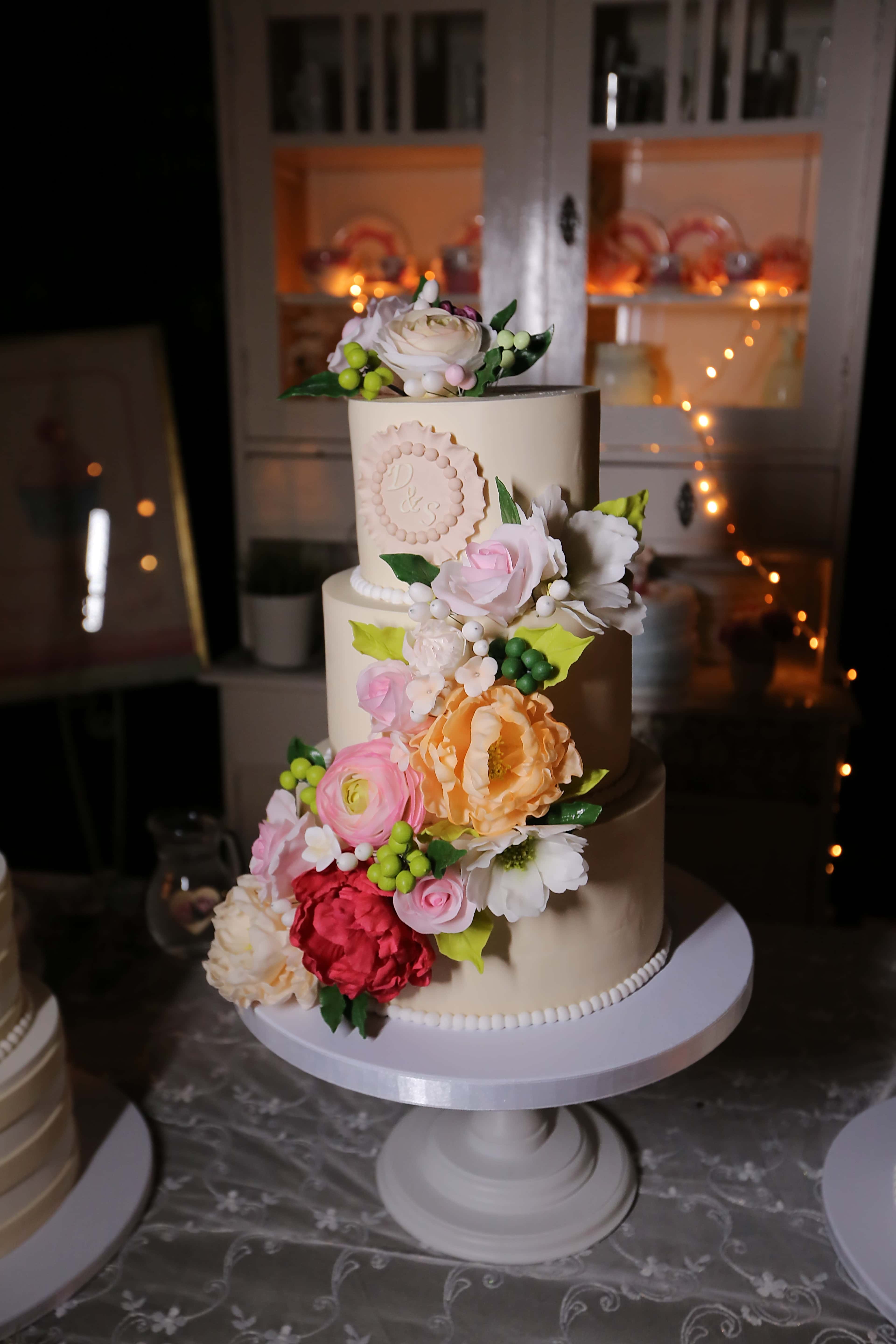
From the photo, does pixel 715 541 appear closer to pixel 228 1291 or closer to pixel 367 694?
pixel 367 694

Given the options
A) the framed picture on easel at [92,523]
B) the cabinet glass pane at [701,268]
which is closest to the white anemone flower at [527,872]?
the cabinet glass pane at [701,268]

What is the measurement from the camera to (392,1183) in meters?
1.16

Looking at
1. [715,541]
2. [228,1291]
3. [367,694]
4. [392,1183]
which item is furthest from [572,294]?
[228,1291]

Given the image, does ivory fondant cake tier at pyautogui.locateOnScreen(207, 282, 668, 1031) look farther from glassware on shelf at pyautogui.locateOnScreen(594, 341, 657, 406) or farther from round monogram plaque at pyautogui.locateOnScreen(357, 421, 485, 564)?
glassware on shelf at pyautogui.locateOnScreen(594, 341, 657, 406)

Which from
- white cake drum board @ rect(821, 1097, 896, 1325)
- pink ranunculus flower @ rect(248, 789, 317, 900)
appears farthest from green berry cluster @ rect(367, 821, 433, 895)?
white cake drum board @ rect(821, 1097, 896, 1325)

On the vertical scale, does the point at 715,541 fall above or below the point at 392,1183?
above

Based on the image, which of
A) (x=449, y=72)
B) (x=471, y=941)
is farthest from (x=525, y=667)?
(x=449, y=72)

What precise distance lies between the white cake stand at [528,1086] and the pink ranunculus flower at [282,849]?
0.13 metres

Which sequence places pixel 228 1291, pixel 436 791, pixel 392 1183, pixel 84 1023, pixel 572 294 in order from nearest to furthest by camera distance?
1. pixel 436 791
2. pixel 228 1291
3. pixel 392 1183
4. pixel 84 1023
5. pixel 572 294

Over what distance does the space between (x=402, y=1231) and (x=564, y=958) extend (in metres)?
0.33

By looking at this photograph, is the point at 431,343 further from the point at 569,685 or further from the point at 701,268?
the point at 701,268

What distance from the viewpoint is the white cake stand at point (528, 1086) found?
3.19 feet

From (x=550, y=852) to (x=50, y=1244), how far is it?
632mm

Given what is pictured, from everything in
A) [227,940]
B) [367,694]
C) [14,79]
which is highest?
[14,79]
